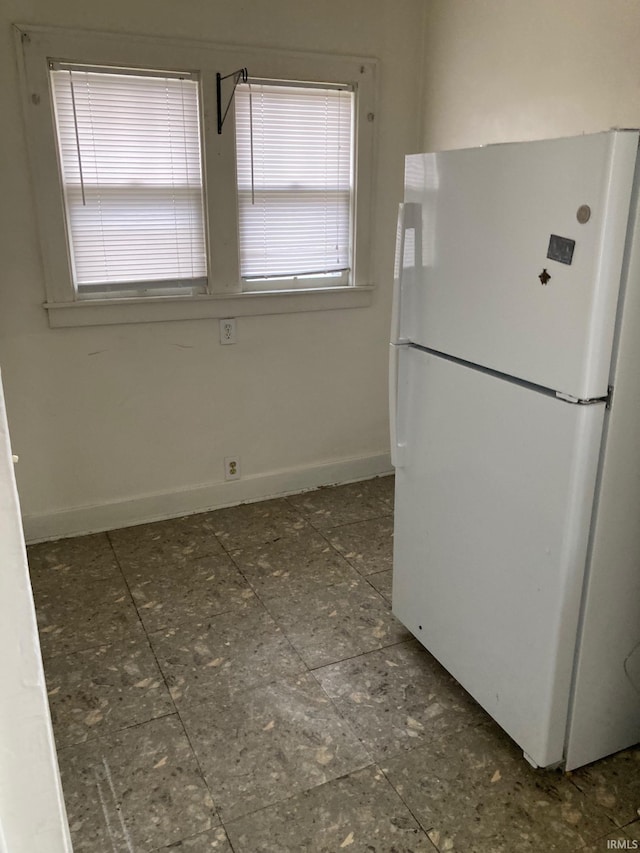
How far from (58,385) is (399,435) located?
1.63 meters

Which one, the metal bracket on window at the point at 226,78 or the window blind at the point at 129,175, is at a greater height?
the metal bracket on window at the point at 226,78

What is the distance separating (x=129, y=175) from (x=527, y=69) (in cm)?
171

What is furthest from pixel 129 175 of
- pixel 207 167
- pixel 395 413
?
pixel 395 413

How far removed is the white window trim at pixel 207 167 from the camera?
2.66m

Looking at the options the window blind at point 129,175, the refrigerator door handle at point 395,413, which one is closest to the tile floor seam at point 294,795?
the refrigerator door handle at point 395,413

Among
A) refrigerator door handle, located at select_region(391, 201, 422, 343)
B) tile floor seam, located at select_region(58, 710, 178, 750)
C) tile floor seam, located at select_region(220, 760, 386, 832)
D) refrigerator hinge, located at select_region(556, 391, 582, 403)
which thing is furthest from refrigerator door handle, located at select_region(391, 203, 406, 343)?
tile floor seam, located at select_region(58, 710, 178, 750)

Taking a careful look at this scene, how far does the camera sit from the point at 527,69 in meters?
2.74

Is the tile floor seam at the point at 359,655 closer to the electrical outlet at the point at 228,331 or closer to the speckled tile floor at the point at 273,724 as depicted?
the speckled tile floor at the point at 273,724

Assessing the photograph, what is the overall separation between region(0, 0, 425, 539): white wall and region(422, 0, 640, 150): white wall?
0.19 metres

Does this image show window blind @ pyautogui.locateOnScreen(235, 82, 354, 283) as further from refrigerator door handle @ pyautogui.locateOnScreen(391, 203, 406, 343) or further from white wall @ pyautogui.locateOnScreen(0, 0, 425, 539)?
refrigerator door handle @ pyautogui.locateOnScreen(391, 203, 406, 343)

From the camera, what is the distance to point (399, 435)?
7.30ft

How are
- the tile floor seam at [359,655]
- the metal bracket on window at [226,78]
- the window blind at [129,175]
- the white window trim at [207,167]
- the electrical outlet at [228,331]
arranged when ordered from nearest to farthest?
1. the tile floor seam at [359,655]
2. the white window trim at [207,167]
3. the window blind at [129,175]
4. the metal bracket on window at [226,78]
5. the electrical outlet at [228,331]

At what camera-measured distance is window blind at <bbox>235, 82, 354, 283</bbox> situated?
3.08 m

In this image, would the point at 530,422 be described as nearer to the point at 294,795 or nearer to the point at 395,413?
the point at 395,413
